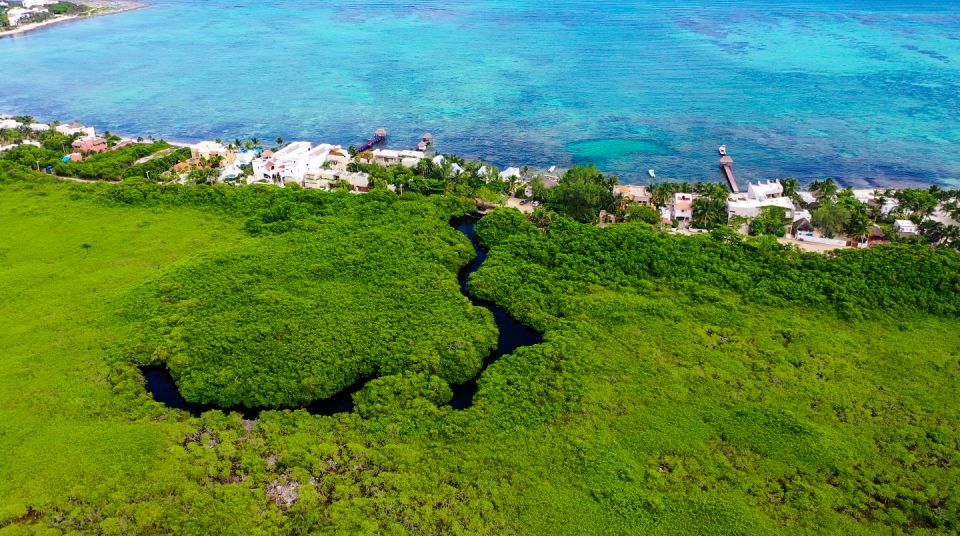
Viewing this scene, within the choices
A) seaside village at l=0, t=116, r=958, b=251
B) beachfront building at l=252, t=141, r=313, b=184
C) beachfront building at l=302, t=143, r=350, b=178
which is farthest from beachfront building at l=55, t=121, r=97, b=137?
beachfront building at l=302, t=143, r=350, b=178

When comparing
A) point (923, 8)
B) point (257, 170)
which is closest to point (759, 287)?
point (257, 170)

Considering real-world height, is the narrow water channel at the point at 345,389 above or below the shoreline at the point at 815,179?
below

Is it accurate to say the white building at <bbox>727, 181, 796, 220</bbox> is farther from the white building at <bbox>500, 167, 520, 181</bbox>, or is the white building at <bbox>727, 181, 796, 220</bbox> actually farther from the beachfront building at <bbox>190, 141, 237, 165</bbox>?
the beachfront building at <bbox>190, 141, 237, 165</bbox>

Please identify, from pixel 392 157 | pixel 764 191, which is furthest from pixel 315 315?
pixel 764 191

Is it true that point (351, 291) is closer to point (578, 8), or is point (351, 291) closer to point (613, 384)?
point (613, 384)

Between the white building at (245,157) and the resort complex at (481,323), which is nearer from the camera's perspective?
the resort complex at (481,323)

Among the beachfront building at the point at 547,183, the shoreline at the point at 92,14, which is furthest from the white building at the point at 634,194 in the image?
the shoreline at the point at 92,14

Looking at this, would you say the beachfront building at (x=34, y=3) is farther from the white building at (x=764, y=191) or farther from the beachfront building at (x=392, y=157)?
the white building at (x=764, y=191)
